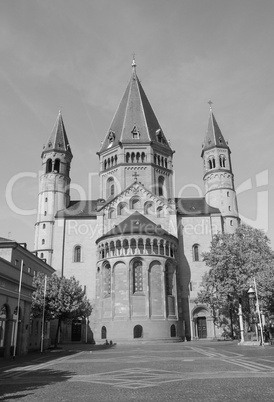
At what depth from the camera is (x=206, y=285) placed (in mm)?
46719

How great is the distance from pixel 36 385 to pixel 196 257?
163 feet

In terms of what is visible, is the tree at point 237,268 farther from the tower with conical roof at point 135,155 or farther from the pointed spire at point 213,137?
the pointed spire at point 213,137

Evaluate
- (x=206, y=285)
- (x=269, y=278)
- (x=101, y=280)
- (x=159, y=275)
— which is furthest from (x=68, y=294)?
(x=269, y=278)

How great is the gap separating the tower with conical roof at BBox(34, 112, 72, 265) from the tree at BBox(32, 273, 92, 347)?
16397 mm

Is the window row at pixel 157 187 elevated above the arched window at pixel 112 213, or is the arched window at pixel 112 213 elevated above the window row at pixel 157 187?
the window row at pixel 157 187

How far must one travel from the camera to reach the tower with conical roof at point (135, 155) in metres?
66.4

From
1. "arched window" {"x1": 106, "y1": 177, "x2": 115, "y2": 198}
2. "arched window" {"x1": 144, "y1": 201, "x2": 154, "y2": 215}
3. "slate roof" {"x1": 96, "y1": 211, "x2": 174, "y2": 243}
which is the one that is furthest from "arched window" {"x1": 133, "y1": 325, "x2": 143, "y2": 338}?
"arched window" {"x1": 106, "y1": 177, "x2": 115, "y2": 198}

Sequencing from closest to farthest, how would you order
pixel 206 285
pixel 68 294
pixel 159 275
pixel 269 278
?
pixel 269 278, pixel 68 294, pixel 206 285, pixel 159 275

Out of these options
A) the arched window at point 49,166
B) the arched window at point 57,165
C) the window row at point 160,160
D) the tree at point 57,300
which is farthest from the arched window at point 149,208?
the tree at point 57,300

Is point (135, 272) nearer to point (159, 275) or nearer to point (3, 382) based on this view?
point (159, 275)

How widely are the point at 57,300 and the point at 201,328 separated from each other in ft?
85.9

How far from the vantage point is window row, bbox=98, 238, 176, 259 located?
5109cm

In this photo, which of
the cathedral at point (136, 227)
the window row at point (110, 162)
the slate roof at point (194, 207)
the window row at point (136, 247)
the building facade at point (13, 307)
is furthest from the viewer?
the window row at point (110, 162)

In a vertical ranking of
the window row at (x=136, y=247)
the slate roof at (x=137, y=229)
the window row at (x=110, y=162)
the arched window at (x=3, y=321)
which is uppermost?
the window row at (x=110, y=162)
